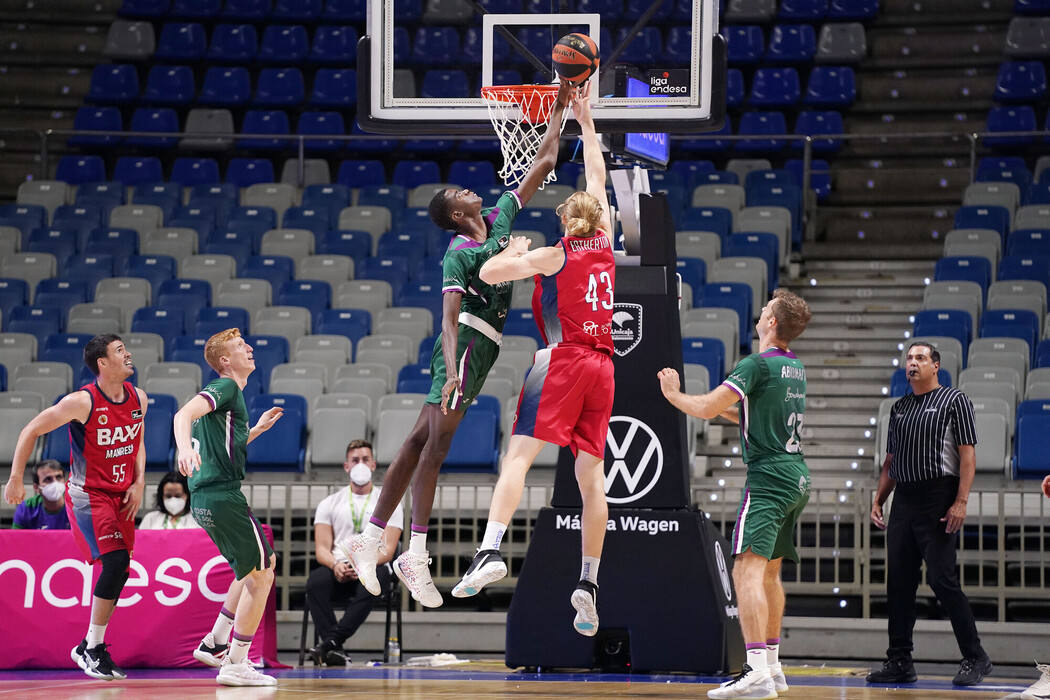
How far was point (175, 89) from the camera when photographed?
19562 millimetres

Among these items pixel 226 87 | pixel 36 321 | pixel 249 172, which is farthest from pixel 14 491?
pixel 226 87

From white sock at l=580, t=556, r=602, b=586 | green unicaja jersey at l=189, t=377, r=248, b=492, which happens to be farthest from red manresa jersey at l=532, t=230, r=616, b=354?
green unicaja jersey at l=189, t=377, r=248, b=492

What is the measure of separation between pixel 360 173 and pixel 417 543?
1156 cm

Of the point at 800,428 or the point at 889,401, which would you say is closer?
the point at 800,428

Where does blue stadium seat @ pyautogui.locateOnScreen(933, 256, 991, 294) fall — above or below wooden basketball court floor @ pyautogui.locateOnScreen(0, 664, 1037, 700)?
above

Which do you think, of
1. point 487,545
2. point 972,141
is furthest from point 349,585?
point 972,141

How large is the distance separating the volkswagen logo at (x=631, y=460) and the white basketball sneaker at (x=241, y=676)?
2484 mm

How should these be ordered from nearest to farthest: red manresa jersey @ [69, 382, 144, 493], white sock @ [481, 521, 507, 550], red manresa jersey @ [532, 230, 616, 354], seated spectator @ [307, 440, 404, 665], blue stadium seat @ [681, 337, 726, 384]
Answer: white sock @ [481, 521, 507, 550] → red manresa jersey @ [532, 230, 616, 354] → red manresa jersey @ [69, 382, 144, 493] → seated spectator @ [307, 440, 404, 665] → blue stadium seat @ [681, 337, 726, 384]

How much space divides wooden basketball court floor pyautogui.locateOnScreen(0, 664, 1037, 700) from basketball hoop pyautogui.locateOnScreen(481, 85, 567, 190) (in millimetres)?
2966

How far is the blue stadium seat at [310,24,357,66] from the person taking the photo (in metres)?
19.9

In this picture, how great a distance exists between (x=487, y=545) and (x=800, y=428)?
219cm

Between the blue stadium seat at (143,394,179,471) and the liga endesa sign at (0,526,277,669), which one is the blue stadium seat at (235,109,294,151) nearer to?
the blue stadium seat at (143,394,179,471)

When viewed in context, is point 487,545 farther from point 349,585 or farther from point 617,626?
point 349,585

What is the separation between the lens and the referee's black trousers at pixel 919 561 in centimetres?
910
